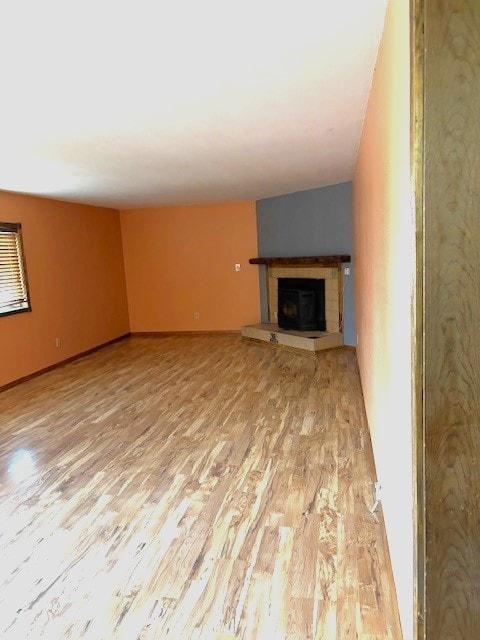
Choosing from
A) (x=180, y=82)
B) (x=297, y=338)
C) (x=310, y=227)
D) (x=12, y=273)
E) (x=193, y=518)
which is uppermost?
(x=180, y=82)

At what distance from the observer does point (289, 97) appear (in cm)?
247

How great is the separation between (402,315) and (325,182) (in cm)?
483

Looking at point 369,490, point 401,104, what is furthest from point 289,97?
point 369,490

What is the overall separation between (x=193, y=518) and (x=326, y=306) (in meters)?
4.47

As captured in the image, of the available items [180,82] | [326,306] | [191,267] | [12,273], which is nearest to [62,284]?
[12,273]

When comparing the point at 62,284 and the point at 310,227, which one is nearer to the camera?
the point at 62,284

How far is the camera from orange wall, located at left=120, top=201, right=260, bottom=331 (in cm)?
752

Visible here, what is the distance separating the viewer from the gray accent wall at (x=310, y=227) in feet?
19.8

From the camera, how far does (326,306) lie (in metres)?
6.42

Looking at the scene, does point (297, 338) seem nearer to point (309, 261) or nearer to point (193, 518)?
point (309, 261)

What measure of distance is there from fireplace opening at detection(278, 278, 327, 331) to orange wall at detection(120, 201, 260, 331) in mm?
925

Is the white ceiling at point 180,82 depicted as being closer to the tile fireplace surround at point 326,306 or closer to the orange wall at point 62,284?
the orange wall at point 62,284

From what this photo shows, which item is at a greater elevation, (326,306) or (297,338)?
(326,306)

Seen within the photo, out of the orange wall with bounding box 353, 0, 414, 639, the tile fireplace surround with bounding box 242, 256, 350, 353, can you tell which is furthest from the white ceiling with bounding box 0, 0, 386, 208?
the tile fireplace surround with bounding box 242, 256, 350, 353
